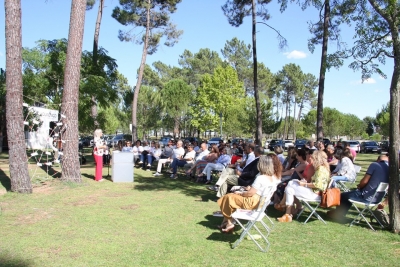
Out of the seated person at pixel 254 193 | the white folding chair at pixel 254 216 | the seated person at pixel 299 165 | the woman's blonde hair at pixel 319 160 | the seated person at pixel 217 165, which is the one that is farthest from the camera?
the seated person at pixel 217 165

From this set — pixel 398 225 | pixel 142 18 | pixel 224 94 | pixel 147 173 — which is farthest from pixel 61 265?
pixel 224 94

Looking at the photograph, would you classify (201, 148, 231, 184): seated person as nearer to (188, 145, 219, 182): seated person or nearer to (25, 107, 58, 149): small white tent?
(188, 145, 219, 182): seated person

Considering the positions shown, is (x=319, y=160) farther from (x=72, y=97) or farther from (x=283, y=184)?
(x=72, y=97)

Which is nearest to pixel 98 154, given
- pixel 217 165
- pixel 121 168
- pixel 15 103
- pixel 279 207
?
pixel 121 168

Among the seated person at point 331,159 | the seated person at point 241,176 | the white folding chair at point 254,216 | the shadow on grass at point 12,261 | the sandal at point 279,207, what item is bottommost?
the shadow on grass at point 12,261

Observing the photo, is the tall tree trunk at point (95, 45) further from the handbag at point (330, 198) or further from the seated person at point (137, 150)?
the handbag at point (330, 198)

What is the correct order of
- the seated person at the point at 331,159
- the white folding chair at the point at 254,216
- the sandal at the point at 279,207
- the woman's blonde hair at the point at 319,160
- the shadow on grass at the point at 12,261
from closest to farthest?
the shadow on grass at the point at 12,261 → the white folding chair at the point at 254,216 → the woman's blonde hair at the point at 319,160 → the sandal at the point at 279,207 → the seated person at the point at 331,159

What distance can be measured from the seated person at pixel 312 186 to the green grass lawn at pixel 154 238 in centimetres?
36

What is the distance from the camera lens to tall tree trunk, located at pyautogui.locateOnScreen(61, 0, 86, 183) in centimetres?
967

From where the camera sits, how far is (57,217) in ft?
20.5

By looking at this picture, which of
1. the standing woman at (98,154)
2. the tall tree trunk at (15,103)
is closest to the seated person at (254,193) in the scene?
the tall tree trunk at (15,103)

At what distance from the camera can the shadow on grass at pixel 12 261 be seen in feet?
13.2

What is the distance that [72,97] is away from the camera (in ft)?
32.1

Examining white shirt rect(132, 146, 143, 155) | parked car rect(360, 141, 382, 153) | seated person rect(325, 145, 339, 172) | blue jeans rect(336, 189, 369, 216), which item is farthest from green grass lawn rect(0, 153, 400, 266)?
parked car rect(360, 141, 382, 153)
